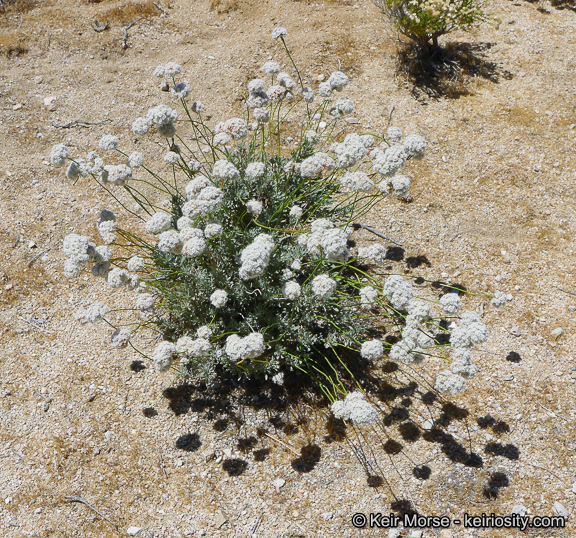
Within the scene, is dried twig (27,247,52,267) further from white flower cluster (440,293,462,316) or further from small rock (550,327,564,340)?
small rock (550,327,564,340)

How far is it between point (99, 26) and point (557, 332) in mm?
10061

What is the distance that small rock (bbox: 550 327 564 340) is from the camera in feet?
16.5

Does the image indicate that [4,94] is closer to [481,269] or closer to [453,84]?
[453,84]

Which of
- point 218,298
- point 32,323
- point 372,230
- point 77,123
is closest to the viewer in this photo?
point 218,298

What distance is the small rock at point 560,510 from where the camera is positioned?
3887mm

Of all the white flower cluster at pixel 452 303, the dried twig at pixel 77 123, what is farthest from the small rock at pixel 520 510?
the dried twig at pixel 77 123

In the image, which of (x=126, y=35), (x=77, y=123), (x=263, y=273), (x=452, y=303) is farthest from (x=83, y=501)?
(x=126, y=35)

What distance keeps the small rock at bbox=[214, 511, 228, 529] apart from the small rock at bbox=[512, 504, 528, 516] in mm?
2533

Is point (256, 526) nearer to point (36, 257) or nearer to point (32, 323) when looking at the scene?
point (32, 323)

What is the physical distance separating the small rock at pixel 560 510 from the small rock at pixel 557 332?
1806 millimetres

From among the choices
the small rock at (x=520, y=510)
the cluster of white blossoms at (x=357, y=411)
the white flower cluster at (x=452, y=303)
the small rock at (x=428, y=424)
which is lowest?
the small rock at (x=520, y=510)

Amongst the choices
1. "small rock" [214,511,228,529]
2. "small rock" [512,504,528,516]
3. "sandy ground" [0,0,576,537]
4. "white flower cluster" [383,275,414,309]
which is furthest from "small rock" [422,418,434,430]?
"small rock" [214,511,228,529]

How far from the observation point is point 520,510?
3932mm

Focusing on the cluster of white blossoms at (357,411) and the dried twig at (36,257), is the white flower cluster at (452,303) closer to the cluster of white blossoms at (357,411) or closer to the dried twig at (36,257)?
the cluster of white blossoms at (357,411)
